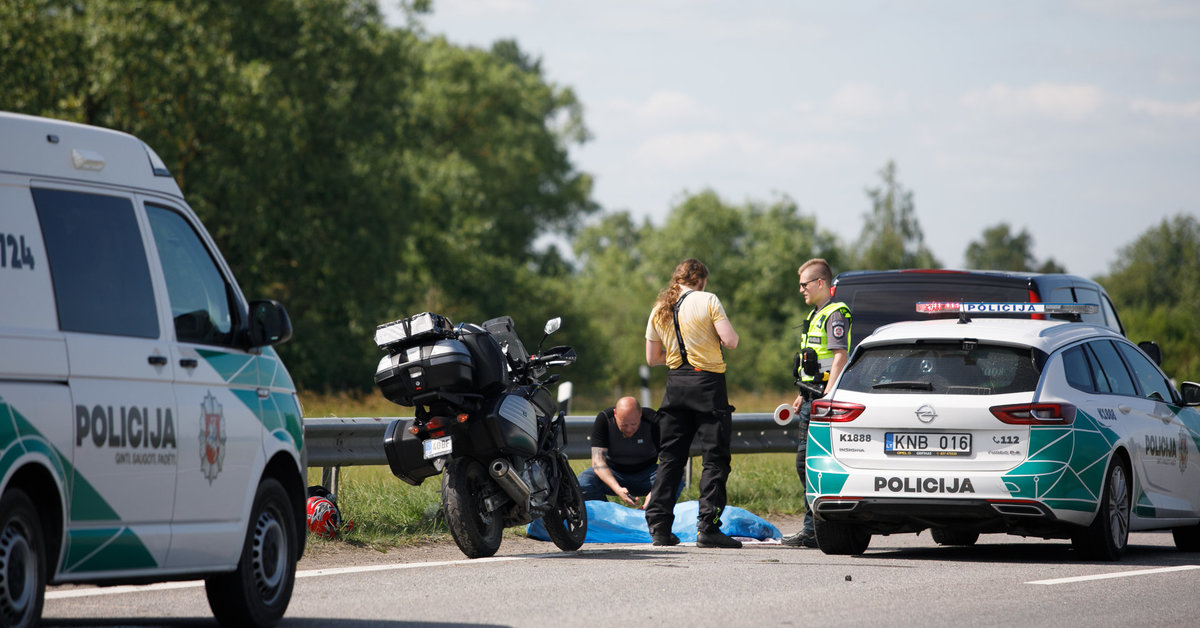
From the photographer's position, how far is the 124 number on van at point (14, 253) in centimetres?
595

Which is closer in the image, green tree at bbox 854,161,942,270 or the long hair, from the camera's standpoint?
the long hair

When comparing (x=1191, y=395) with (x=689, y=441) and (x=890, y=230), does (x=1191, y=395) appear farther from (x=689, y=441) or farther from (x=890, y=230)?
(x=890, y=230)

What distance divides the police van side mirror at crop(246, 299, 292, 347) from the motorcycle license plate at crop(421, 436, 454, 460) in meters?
2.96

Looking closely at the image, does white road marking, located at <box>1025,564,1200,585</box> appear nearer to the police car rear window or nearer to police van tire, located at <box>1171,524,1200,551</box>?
the police car rear window

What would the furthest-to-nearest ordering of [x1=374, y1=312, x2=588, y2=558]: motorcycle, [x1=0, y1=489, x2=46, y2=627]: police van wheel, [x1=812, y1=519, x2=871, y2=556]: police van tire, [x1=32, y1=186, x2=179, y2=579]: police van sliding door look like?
[x1=812, y1=519, x2=871, y2=556]: police van tire
[x1=374, y1=312, x2=588, y2=558]: motorcycle
[x1=32, y1=186, x2=179, y2=579]: police van sliding door
[x1=0, y1=489, x2=46, y2=627]: police van wheel

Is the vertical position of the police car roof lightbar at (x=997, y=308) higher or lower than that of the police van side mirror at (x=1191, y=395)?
higher

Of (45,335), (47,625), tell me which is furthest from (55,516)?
(47,625)

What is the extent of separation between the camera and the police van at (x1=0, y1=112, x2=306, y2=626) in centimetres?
591

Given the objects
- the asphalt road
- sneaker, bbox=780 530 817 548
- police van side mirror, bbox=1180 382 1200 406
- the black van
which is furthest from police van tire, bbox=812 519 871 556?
police van side mirror, bbox=1180 382 1200 406

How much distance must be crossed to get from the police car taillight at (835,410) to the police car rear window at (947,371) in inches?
6.1

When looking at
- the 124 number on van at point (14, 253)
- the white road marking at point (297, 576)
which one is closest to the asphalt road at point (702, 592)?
the white road marking at point (297, 576)

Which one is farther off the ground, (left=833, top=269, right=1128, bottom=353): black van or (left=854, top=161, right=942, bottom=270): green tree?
(left=854, top=161, right=942, bottom=270): green tree

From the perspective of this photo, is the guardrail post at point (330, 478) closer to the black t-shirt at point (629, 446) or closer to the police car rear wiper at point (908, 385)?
the black t-shirt at point (629, 446)

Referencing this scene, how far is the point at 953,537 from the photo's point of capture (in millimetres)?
12742
